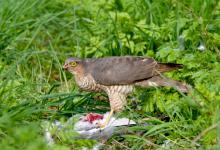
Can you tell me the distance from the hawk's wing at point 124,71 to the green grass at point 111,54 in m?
0.25

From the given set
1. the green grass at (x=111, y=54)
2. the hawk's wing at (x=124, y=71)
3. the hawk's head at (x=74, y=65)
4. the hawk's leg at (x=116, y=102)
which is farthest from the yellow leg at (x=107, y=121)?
the hawk's head at (x=74, y=65)

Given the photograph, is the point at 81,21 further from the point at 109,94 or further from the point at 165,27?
the point at 109,94

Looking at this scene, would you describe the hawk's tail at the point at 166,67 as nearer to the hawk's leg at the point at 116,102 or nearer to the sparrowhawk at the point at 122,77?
the sparrowhawk at the point at 122,77

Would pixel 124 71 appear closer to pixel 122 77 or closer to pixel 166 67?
pixel 122 77

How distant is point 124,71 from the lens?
7.39 metres

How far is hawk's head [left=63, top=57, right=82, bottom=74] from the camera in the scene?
7.69 m

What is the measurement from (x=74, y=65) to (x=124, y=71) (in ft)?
2.01

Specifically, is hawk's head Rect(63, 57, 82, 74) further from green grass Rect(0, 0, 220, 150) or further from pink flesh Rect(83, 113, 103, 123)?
pink flesh Rect(83, 113, 103, 123)

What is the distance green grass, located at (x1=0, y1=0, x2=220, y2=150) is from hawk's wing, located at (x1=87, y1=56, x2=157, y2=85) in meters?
0.25

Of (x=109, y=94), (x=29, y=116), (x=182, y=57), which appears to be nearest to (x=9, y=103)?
(x=29, y=116)

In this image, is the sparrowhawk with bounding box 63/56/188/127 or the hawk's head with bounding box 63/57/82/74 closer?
the sparrowhawk with bounding box 63/56/188/127

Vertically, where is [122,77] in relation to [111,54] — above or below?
above

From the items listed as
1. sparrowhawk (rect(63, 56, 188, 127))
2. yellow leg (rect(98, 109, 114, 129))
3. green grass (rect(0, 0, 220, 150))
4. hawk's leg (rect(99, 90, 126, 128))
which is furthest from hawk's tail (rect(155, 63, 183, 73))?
yellow leg (rect(98, 109, 114, 129))

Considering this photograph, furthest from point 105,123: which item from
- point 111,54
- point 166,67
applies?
point 111,54
